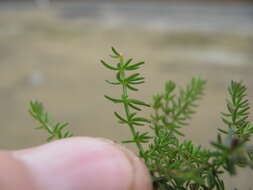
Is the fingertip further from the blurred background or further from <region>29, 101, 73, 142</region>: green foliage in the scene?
the blurred background

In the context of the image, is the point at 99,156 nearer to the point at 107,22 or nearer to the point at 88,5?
the point at 107,22

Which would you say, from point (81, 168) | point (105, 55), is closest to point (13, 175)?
point (81, 168)

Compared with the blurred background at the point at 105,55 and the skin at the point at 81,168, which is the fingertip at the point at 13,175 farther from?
the blurred background at the point at 105,55

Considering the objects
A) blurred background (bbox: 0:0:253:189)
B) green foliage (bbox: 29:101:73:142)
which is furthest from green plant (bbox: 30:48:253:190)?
blurred background (bbox: 0:0:253:189)

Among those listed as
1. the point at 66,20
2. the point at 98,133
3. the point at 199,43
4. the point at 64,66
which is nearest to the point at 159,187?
the point at 98,133

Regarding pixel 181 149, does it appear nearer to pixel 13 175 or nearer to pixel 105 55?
pixel 13 175
